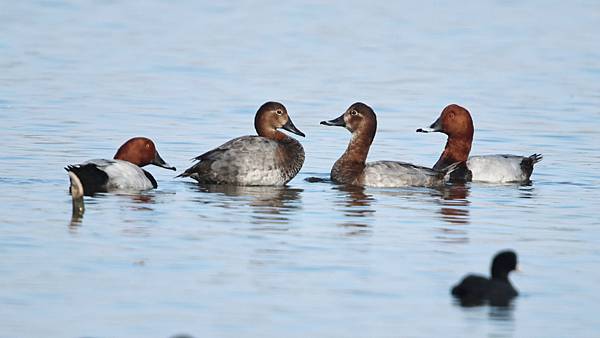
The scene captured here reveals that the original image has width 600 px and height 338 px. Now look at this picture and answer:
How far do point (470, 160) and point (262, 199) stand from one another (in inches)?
130

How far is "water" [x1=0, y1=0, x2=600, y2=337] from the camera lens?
8.70 m

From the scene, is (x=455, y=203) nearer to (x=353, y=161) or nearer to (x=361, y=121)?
(x=353, y=161)

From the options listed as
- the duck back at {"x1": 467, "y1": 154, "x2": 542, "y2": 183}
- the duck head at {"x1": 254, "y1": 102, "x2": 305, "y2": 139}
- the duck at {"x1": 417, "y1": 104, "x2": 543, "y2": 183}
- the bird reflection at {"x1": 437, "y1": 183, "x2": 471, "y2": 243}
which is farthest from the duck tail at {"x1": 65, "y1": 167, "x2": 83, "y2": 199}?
the duck back at {"x1": 467, "y1": 154, "x2": 542, "y2": 183}

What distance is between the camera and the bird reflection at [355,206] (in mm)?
11984

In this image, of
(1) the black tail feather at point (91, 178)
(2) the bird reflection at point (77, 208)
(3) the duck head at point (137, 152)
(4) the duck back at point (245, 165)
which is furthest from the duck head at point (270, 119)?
(2) the bird reflection at point (77, 208)

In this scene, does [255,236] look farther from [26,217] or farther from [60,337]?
[60,337]

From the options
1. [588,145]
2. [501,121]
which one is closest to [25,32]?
[501,121]

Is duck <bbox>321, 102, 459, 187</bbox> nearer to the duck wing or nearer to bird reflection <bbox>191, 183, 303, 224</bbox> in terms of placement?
bird reflection <bbox>191, 183, 303, 224</bbox>

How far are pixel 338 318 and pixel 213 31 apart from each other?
2165 centimetres

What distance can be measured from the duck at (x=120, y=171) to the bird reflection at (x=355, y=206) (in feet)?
6.25

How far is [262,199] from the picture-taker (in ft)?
43.6

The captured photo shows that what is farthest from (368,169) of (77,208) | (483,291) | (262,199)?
(483,291)

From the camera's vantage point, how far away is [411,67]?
2512 centimetres

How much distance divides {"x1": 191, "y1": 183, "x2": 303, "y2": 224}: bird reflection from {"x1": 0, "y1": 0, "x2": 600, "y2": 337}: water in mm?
54
